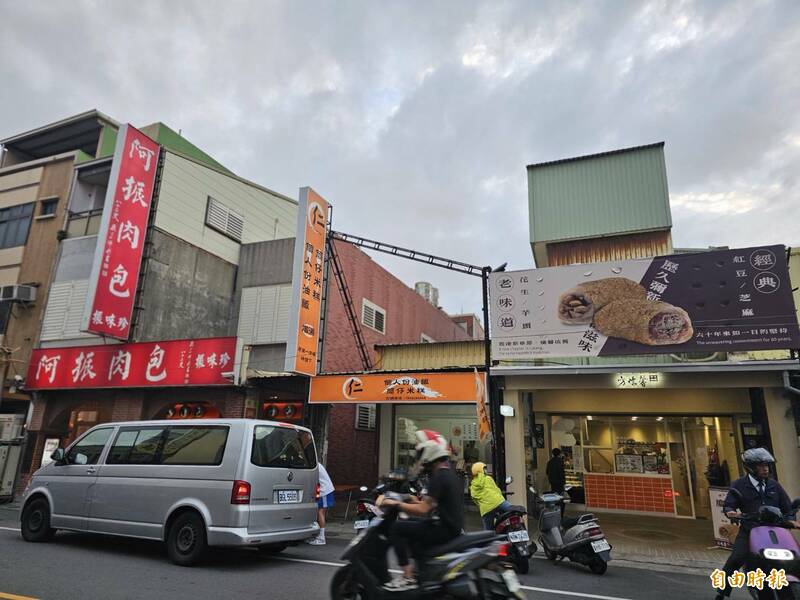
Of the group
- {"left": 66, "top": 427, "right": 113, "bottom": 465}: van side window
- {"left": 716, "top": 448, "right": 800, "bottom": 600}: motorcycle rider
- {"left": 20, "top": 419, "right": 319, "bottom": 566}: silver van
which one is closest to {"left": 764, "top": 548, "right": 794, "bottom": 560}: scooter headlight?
{"left": 716, "top": 448, "right": 800, "bottom": 600}: motorcycle rider

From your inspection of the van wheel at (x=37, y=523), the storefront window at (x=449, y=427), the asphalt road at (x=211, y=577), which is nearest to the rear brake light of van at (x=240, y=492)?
the asphalt road at (x=211, y=577)

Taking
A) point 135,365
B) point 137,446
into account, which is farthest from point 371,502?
point 135,365

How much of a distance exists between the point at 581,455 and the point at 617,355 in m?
6.03

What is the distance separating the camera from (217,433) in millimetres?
7477

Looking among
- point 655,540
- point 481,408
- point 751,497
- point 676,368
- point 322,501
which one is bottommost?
point 655,540

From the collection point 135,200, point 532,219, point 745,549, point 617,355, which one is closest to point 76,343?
point 135,200

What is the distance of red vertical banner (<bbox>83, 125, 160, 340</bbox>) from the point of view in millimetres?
14758

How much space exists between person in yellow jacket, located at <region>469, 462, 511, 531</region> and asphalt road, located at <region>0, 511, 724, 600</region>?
93cm

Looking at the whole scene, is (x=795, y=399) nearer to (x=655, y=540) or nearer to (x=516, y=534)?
(x=655, y=540)

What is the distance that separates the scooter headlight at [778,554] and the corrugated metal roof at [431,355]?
447 inches

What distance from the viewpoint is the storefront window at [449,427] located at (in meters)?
15.8

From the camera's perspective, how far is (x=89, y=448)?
8.54 m

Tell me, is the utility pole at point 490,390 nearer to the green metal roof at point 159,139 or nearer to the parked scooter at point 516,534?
the parked scooter at point 516,534

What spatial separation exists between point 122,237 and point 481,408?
12073 millimetres
